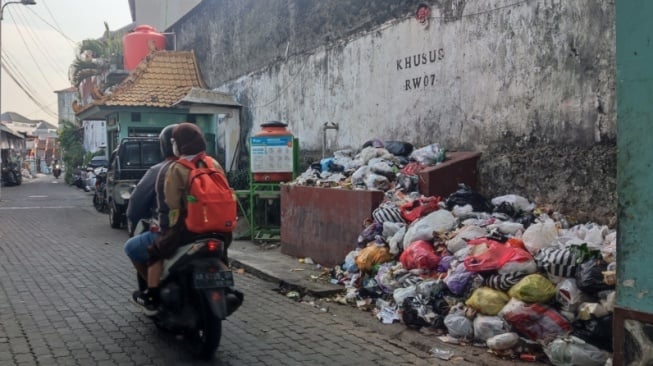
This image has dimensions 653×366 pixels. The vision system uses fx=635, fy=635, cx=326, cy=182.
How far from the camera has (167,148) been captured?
5312 millimetres

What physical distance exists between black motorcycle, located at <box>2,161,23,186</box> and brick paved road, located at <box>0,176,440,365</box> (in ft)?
98.2

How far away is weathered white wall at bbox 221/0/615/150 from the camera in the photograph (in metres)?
6.21

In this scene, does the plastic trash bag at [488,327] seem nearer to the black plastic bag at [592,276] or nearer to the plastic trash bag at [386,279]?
the black plastic bag at [592,276]

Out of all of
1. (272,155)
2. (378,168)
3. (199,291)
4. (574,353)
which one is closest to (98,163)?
(272,155)

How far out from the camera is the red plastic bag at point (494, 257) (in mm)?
5316

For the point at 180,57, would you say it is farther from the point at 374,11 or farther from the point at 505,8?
the point at 505,8

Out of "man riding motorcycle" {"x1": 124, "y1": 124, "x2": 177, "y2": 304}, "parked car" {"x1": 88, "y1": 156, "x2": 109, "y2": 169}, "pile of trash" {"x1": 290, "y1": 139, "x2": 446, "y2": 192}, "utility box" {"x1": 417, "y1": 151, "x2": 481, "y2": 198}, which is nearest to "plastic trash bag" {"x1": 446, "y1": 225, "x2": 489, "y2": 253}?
"utility box" {"x1": 417, "y1": 151, "x2": 481, "y2": 198}

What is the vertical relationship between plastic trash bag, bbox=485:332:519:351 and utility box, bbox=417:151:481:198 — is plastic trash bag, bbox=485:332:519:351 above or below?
below

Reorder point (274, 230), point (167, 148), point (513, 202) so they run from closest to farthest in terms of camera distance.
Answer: point (167, 148) → point (513, 202) → point (274, 230)

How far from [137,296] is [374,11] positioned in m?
6.20

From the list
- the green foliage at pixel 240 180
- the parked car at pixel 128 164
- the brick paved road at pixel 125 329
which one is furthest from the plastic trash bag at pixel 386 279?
the parked car at pixel 128 164

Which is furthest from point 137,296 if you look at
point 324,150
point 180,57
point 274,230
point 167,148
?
point 180,57

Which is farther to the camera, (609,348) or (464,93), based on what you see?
(464,93)

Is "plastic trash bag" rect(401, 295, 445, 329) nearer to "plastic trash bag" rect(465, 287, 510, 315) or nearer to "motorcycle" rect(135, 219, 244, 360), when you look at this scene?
"plastic trash bag" rect(465, 287, 510, 315)
